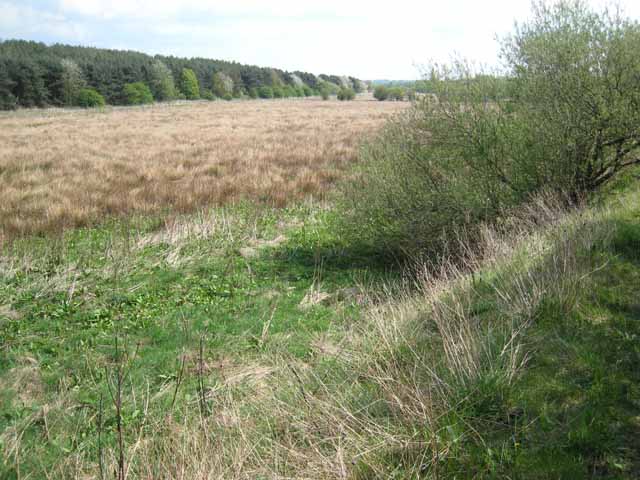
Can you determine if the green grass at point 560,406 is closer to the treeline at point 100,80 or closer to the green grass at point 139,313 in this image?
the green grass at point 139,313

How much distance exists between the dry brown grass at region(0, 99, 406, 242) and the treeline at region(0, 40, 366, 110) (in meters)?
45.4

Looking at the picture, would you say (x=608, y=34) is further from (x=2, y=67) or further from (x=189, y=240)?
(x=2, y=67)

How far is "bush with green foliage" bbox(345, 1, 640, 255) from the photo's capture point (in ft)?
29.1

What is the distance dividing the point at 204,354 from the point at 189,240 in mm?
4337

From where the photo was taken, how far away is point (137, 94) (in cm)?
7331

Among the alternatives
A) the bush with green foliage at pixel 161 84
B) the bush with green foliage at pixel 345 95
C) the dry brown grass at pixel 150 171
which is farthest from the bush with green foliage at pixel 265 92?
the dry brown grass at pixel 150 171

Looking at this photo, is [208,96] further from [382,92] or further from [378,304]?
[378,304]

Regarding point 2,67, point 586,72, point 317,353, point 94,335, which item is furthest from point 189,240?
point 2,67

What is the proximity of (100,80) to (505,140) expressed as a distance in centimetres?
7867

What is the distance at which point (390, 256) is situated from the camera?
9.47 metres

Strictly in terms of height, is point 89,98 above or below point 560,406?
below

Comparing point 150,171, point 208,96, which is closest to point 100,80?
point 208,96

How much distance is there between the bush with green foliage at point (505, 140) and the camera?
8859 mm

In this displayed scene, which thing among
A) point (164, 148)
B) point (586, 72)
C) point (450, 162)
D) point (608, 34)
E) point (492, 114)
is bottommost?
point (164, 148)
